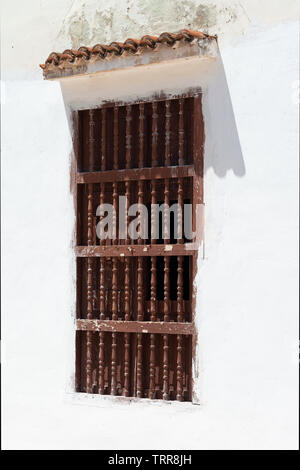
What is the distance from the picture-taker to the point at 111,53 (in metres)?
5.32

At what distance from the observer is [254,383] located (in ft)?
16.1

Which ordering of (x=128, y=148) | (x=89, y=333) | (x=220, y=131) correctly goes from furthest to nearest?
1. (x=89, y=333)
2. (x=128, y=148)
3. (x=220, y=131)

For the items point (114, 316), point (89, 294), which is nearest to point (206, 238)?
point (114, 316)

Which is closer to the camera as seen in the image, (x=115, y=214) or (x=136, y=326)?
(x=136, y=326)

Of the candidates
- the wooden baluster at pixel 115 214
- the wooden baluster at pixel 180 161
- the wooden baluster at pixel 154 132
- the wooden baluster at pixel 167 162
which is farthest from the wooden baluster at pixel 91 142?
the wooden baluster at pixel 180 161

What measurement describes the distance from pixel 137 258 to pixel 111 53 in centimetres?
152

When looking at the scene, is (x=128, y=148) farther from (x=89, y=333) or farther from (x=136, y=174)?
(x=89, y=333)

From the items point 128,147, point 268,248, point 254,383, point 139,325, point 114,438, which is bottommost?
point 114,438

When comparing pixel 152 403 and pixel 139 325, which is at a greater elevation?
pixel 139 325

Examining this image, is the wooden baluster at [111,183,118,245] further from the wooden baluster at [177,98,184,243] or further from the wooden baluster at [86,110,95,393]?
the wooden baluster at [177,98,184,243]

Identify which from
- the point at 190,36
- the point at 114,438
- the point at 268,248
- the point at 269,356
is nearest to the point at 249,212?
the point at 268,248

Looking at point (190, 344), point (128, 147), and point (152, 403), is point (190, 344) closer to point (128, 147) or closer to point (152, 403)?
point (152, 403)

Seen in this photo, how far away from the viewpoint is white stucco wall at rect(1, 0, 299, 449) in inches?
191

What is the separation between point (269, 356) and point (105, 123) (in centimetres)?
216
